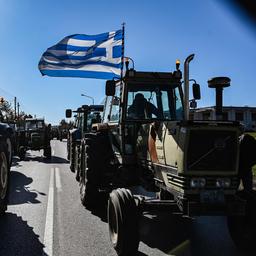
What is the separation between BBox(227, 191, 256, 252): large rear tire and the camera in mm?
5074

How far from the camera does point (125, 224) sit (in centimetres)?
500

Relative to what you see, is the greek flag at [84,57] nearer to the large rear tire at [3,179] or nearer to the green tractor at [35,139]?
the large rear tire at [3,179]

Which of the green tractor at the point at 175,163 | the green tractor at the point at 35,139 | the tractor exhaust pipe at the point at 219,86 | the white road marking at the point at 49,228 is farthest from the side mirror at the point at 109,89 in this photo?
the green tractor at the point at 35,139

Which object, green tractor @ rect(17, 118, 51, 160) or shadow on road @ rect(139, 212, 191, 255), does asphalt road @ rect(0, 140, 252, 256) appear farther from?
green tractor @ rect(17, 118, 51, 160)

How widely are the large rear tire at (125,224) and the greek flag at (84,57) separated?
16.2 feet

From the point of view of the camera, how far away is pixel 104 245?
18.4ft

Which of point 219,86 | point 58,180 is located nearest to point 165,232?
point 219,86

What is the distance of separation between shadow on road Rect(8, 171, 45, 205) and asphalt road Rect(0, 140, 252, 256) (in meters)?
0.02

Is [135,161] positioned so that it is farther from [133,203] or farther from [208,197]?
[208,197]

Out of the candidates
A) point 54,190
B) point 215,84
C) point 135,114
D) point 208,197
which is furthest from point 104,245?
point 54,190

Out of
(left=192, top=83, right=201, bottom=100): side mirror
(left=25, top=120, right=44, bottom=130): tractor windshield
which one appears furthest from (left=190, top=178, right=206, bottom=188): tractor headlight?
(left=25, top=120, right=44, bottom=130): tractor windshield

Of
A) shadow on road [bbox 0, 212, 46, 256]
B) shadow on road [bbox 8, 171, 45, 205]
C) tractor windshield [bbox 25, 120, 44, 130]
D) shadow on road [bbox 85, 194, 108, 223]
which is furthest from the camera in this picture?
tractor windshield [bbox 25, 120, 44, 130]

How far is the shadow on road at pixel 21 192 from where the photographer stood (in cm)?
881

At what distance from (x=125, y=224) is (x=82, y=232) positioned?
4.99ft
